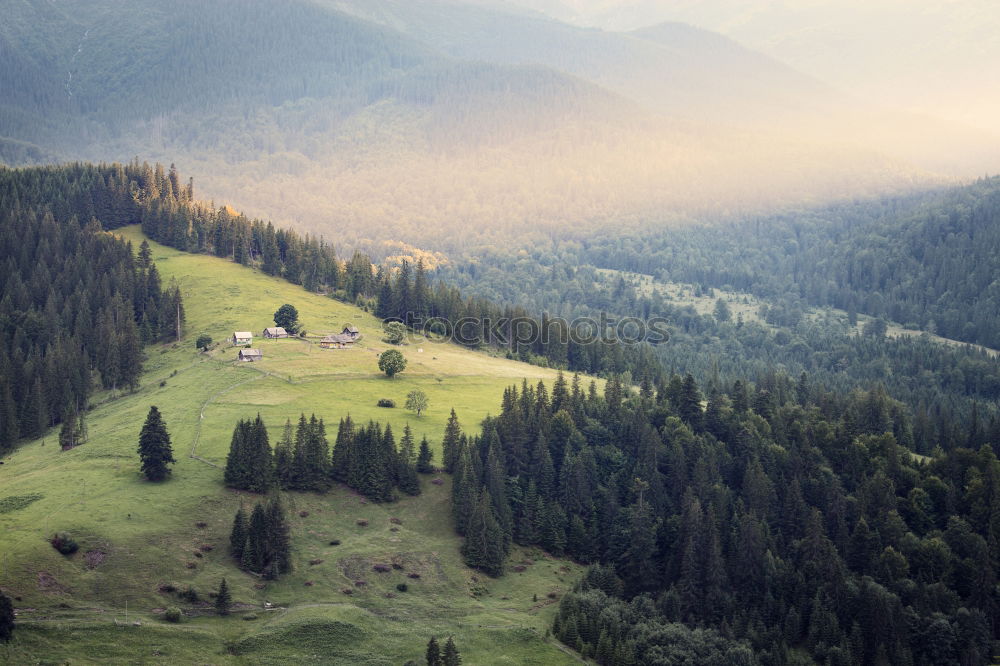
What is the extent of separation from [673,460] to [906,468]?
1609 inches

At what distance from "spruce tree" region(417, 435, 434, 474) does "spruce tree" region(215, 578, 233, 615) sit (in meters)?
51.6

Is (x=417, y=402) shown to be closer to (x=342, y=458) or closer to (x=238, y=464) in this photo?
(x=342, y=458)

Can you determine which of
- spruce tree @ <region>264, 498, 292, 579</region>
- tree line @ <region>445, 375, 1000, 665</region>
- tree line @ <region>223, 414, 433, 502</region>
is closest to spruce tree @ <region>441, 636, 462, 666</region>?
tree line @ <region>445, 375, 1000, 665</region>

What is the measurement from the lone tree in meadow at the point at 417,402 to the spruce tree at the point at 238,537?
5667 cm

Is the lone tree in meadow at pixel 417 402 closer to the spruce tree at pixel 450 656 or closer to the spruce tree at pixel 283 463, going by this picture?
the spruce tree at pixel 283 463

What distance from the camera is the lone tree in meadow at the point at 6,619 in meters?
97.8

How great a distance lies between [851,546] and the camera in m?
153

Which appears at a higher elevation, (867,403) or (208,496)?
(867,403)

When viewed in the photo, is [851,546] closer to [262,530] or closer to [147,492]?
[262,530]

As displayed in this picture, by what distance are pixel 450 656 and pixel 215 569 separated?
34205mm

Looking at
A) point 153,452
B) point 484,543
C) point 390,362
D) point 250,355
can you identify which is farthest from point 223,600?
point 250,355

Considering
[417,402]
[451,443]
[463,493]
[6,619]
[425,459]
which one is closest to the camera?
[6,619]

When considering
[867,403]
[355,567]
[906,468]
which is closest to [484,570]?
[355,567]

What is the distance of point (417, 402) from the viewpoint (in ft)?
600
